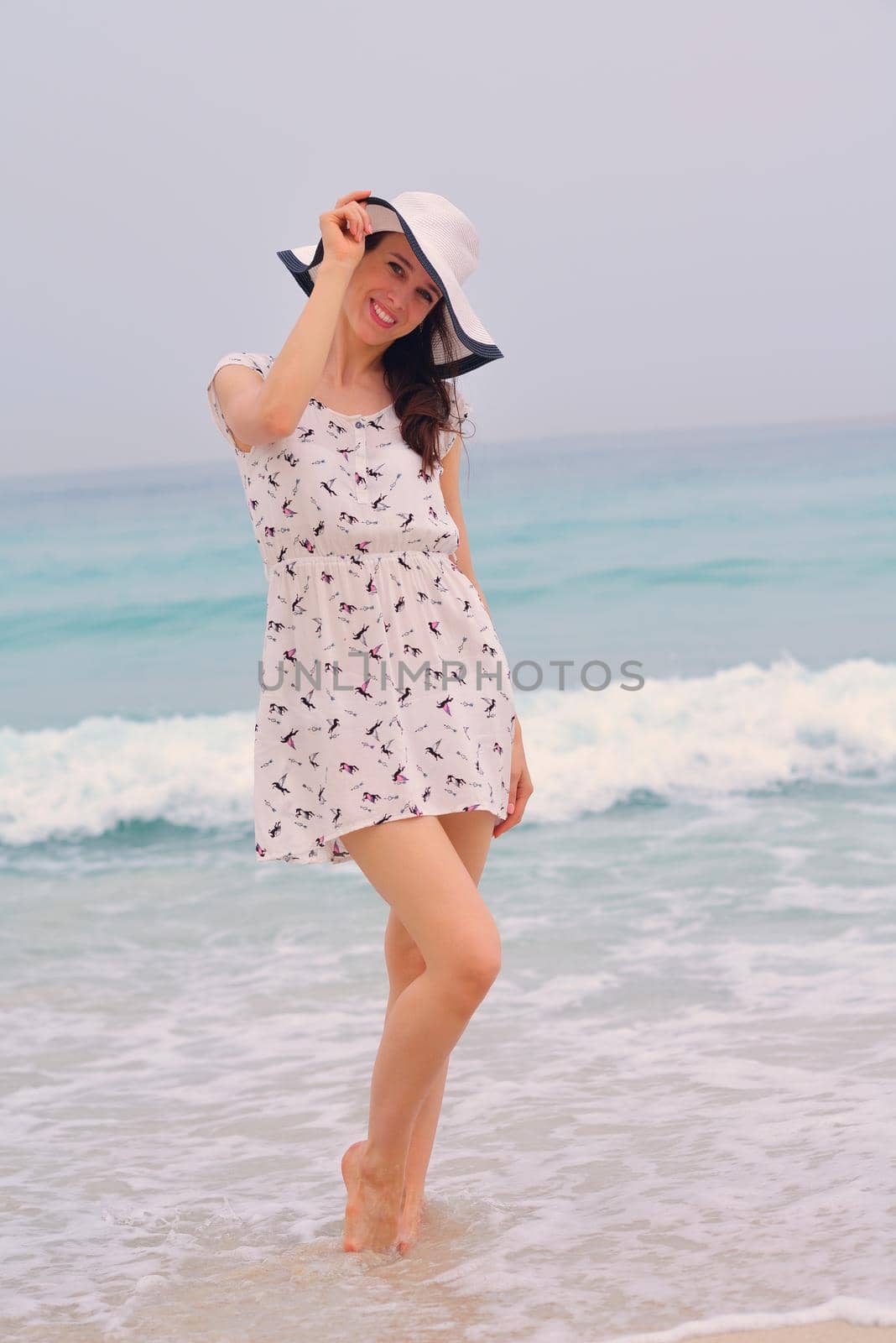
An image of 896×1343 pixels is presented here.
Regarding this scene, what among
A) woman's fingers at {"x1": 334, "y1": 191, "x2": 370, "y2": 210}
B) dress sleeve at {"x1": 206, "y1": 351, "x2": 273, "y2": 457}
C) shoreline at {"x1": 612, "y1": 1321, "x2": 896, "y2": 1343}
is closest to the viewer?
shoreline at {"x1": 612, "y1": 1321, "x2": 896, "y2": 1343}

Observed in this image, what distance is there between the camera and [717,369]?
16.6 meters

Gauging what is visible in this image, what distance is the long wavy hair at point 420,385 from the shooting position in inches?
94.7

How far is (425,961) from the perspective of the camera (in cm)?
222

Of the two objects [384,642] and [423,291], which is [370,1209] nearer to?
[384,642]

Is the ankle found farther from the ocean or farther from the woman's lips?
the woman's lips

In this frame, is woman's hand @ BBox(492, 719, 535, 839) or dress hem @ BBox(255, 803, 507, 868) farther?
woman's hand @ BBox(492, 719, 535, 839)

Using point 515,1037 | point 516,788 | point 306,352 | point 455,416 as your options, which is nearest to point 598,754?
point 515,1037

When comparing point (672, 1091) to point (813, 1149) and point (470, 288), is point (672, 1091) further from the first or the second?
point (470, 288)

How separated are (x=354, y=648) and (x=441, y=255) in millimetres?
679

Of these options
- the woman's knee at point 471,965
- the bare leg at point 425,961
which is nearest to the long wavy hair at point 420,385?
the bare leg at point 425,961

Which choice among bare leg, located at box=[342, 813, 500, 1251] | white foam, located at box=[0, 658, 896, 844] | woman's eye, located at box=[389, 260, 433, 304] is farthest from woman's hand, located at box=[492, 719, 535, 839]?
white foam, located at box=[0, 658, 896, 844]

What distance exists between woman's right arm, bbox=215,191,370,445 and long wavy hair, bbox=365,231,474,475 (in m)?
0.14

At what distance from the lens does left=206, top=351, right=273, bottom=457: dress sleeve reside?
236cm

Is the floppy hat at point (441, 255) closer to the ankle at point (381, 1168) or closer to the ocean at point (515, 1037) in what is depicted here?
the ocean at point (515, 1037)
